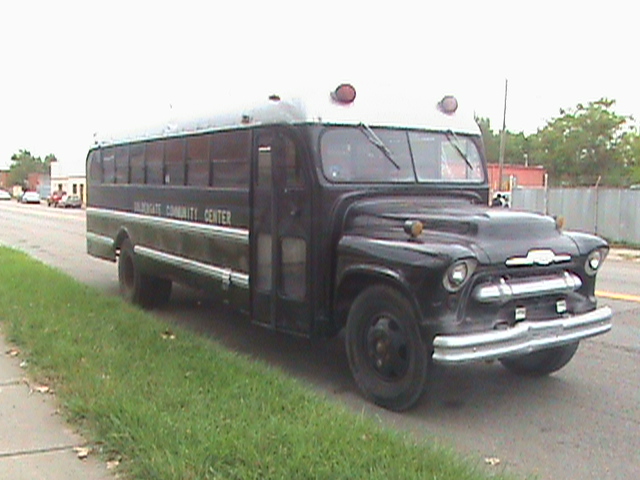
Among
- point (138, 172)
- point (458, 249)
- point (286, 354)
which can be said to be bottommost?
point (286, 354)

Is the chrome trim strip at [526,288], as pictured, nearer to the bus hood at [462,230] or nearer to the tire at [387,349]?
the bus hood at [462,230]

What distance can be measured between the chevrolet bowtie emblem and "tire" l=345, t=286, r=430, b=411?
0.85 meters

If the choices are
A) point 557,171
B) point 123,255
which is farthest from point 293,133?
point 557,171

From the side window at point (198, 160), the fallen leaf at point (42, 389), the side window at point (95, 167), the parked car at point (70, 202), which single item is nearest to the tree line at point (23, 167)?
the parked car at point (70, 202)

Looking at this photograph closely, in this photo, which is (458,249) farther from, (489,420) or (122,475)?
(122,475)

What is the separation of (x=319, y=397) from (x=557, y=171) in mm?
60536

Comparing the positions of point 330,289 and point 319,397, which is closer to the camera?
point 319,397

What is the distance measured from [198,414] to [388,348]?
1566 millimetres

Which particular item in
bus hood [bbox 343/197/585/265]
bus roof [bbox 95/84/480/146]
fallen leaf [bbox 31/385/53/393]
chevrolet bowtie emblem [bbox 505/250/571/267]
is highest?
bus roof [bbox 95/84/480/146]

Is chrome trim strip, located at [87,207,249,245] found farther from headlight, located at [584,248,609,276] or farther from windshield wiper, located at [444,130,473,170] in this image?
headlight, located at [584,248,609,276]

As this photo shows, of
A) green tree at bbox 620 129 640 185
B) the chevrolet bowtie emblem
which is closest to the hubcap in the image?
the chevrolet bowtie emblem

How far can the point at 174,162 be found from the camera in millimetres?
8289

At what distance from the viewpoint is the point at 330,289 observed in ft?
18.9

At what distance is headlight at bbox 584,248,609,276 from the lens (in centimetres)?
550
